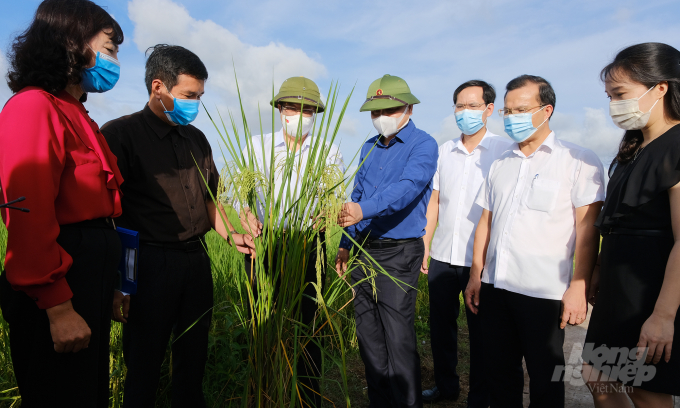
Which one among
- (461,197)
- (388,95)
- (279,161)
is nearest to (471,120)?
(461,197)

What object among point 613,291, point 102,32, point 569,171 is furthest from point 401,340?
point 102,32

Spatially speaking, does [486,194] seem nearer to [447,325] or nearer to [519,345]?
[519,345]

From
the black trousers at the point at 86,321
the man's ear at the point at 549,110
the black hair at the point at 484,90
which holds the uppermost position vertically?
the black hair at the point at 484,90

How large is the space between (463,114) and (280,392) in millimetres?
2666

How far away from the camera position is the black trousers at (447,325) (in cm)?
304

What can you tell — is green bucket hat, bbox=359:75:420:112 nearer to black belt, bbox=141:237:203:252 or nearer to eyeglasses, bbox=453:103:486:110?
eyeglasses, bbox=453:103:486:110

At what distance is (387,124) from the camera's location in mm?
2715

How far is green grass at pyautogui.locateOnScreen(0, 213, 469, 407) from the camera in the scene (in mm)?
2338

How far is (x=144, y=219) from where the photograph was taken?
6.85ft

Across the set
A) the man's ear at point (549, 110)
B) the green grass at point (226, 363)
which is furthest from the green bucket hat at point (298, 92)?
the man's ear at point (549, 110)

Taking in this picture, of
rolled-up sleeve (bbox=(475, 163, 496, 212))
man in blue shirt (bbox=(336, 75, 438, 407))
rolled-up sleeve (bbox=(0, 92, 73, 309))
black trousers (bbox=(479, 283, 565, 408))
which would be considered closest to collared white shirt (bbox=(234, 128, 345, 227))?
man in blue shirt (bbox=(336, 75, 438, 407))

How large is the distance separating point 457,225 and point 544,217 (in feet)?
3.46

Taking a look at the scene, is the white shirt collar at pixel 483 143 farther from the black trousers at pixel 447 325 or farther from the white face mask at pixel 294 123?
the white face mask at pixel 294 123

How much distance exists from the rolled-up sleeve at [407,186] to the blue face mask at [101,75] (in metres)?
1.31
